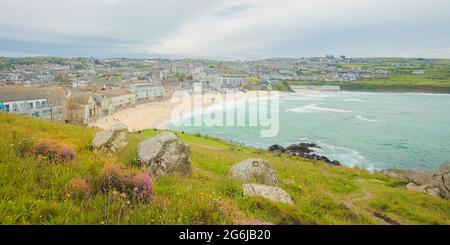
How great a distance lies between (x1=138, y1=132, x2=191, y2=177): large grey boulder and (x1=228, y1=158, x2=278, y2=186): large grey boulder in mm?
1684

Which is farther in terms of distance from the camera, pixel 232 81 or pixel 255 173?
pixel 232 81

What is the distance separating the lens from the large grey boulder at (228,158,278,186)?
34.3 feet

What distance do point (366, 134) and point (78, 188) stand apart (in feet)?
179

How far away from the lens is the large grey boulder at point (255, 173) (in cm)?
1045

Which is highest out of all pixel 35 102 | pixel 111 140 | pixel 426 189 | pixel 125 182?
pixel 111 140

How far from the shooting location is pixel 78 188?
6.16 metres

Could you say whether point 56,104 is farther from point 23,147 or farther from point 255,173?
point 255,173

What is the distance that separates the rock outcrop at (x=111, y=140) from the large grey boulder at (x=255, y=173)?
369cm

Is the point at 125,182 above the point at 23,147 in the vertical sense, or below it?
below

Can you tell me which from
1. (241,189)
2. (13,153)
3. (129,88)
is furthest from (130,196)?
(129,88)

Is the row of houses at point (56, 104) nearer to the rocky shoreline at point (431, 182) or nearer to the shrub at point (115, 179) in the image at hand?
the rocky shoreline at point (431, 182)

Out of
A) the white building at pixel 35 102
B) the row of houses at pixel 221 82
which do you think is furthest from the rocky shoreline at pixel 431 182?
the row of houses at pixel 221 82

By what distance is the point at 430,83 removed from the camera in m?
133

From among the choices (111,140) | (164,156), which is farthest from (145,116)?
(164,156)
